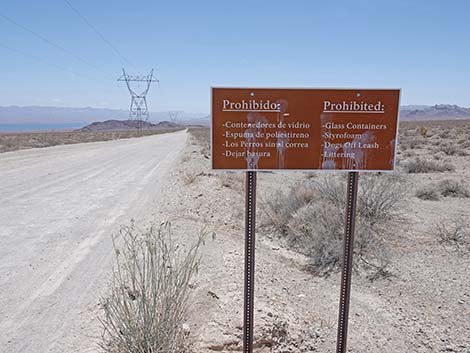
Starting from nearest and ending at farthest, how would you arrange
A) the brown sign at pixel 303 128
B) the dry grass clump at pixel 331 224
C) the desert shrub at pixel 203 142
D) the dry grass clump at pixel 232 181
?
1. the brown sign at pixel 303 128
2. the dry grass clump at pixel 331 224
3. the dry grass clump at pixel 232 181
4. the desert shrub at pixel 203 142

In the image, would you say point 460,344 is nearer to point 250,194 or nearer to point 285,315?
point 285,315

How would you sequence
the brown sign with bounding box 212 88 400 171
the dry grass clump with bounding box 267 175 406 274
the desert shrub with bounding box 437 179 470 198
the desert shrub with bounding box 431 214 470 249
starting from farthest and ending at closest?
the desert shrub with bounding box 437 179 470 198, the desert shrub with bounding box 431 214 470 249, the dry grass clump with bounding box 267 175 406 274, the brown sign with bounding box 212 88 400 171

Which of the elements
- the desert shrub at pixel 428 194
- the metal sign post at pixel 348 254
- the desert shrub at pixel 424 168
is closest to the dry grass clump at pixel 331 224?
the metal sign post at pixel 348 254

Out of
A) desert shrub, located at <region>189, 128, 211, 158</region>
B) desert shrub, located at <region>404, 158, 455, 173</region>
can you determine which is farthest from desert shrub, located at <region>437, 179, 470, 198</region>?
desert shrub, located at <region>189, 128, 211, 158</region>

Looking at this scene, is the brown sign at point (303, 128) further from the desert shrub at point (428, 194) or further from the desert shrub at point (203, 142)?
the desert shrub at point (203, 142)

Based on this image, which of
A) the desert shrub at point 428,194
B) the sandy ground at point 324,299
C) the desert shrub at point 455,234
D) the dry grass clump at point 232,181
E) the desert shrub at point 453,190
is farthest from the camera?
the dry grass clump at point 232,181

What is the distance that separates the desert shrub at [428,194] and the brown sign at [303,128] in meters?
9.02

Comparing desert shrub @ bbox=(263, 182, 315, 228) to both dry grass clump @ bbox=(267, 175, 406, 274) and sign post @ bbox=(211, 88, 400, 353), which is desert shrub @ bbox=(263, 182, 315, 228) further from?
sign post @ bbox=(211, 88, 400, 353)

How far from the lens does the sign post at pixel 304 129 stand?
3.02m

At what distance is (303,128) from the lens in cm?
308

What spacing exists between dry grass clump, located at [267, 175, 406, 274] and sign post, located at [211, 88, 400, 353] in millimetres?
3150

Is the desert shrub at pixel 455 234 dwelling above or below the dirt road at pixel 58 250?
above

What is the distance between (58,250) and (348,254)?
16.2 ft

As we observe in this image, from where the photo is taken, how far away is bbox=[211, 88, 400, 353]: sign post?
302 centimetres
